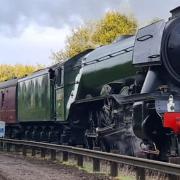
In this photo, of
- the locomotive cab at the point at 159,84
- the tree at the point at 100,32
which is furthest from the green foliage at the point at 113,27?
the locomotive cab at the point at 159,84

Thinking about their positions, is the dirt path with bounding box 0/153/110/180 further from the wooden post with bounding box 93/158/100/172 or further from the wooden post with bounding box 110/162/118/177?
the wooden post with bounding box 93/158/100/172

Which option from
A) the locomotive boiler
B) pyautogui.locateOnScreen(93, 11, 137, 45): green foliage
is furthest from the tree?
the locomotive boiler

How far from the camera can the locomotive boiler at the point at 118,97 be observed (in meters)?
10.6

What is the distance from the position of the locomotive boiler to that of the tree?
27727mm

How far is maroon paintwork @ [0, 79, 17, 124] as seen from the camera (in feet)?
82.8


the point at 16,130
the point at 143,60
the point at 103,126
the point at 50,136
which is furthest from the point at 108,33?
the point at 143,60

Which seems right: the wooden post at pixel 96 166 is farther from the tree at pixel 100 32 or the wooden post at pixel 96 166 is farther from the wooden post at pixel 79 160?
the tree at pixel 100 32

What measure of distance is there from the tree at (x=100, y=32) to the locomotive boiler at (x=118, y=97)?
27.7m

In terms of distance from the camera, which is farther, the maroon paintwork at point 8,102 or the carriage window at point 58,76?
the maroon paintwork at point 8,102

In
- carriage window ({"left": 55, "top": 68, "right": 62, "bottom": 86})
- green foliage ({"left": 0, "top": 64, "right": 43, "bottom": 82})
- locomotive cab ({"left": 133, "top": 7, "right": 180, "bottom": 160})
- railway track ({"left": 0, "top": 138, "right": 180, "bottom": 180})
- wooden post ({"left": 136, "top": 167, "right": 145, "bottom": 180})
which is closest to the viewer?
railway track ({"left": 0, "top": 138, "right": 180, "bottom": 180})

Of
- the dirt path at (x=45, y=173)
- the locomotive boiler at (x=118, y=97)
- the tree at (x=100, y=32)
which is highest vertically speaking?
the tree at (x=100, y=32)

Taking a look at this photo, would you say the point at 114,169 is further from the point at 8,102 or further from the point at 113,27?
the point at 113,27

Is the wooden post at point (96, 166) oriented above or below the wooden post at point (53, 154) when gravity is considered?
below

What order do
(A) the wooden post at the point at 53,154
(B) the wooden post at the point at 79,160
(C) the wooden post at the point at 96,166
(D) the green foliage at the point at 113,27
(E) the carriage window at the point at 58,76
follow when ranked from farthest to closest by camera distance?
(D) the green foliage at the point at 113,27
(E) the carriage window at the point at 58,76
(A) the wooden post at the point at 53,154
(B) the wooden post at the point at 79,160
(C) the wooden post at the point at 96,166
